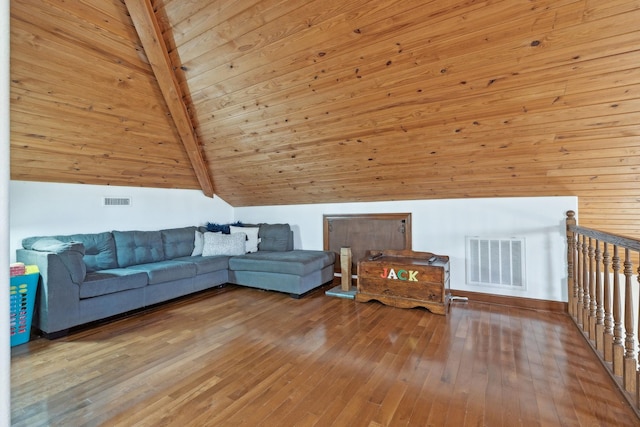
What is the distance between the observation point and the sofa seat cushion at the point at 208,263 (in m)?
3.78

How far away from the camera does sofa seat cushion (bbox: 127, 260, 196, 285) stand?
Answer: 3258 millimetres

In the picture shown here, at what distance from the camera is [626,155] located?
239 cm

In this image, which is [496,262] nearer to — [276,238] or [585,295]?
[585,295]

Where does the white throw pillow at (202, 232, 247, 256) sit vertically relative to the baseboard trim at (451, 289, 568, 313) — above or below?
above

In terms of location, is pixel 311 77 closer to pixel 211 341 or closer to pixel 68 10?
pixel 68 10

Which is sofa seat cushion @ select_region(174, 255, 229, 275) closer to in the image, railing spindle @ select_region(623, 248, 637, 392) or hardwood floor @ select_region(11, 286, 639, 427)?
hardwood floor @ select_region(11, 286, 639, 427)

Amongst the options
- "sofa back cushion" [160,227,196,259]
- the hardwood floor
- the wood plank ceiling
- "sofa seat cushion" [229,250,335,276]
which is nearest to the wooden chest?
the hardwood floor

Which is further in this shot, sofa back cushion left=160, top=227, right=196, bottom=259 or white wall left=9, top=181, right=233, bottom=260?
sofa back cushion left=160, top=227, right=196, bottom=259

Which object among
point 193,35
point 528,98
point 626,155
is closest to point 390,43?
point 528,98

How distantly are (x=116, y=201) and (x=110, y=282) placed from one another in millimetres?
1510

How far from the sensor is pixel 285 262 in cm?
373

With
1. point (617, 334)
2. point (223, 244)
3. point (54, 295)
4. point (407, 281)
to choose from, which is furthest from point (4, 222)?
point (223, 244)

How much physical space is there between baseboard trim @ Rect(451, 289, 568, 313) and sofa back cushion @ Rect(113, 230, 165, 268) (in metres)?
3.93

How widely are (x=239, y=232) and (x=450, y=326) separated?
10.7ft
